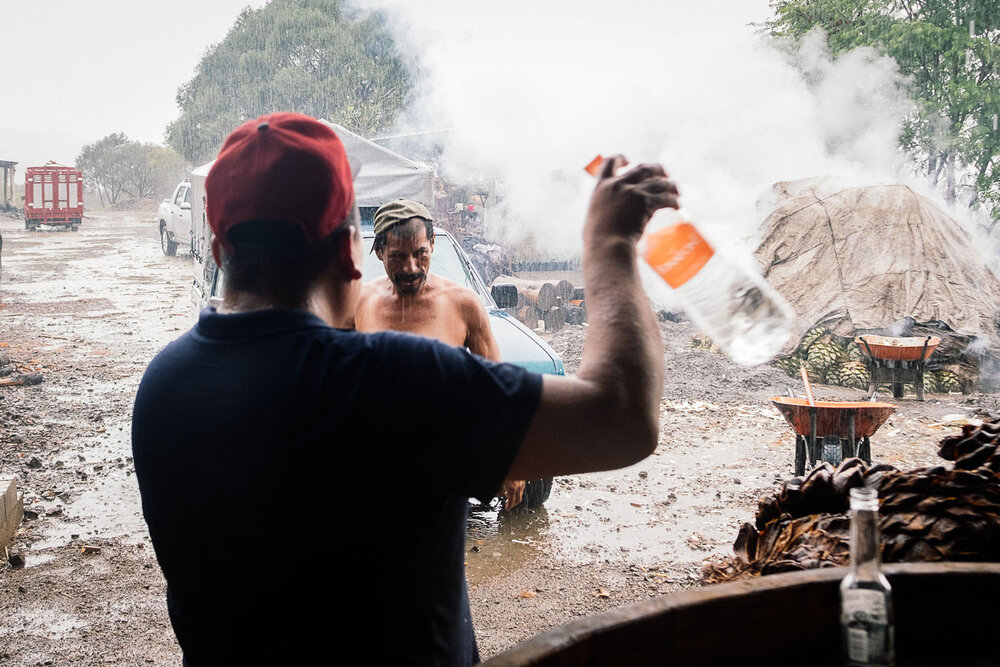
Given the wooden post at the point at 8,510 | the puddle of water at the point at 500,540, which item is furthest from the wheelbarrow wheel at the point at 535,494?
the wooden post at the point at 8,510

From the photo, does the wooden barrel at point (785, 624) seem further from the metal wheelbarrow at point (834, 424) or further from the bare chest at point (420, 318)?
the metal wheelbarrow at point (834, 424)

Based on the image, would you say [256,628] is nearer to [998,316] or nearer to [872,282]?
[872,282]

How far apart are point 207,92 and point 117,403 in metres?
35.2

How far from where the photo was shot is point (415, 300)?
14.1 ft

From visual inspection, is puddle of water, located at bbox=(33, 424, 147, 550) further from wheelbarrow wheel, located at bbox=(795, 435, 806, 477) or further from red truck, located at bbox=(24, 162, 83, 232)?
red truck, located at bbox=(24, 162, 83, 232)

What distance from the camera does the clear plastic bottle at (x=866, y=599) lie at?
122 cm

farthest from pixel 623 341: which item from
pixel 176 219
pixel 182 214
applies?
pixel 176 219

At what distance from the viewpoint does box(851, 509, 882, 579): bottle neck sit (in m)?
1.27

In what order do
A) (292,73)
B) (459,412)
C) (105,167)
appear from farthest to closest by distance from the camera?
(105,167), (292,73), (459,412)

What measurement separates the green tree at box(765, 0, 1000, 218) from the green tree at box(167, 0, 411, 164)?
22.2 metres

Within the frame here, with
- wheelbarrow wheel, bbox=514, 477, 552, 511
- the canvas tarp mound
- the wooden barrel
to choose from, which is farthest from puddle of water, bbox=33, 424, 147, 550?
the canvas tarp mound

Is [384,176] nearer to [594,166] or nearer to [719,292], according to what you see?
[719,292]

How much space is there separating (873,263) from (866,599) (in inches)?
486

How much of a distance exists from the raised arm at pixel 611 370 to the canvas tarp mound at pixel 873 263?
11.7m
